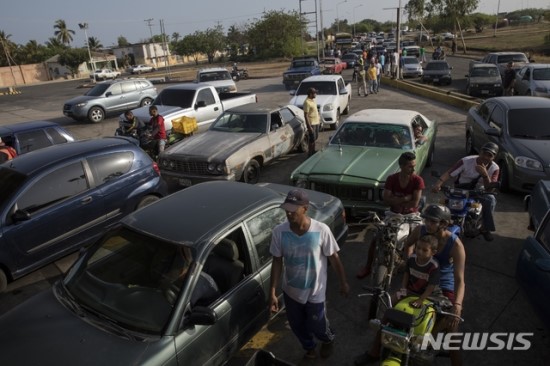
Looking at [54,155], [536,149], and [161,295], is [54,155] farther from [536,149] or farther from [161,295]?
[536,149]

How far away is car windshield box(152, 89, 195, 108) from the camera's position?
12.8 m

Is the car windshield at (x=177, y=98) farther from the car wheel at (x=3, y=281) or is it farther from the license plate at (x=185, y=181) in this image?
the car wheel at (x=3, y=281)

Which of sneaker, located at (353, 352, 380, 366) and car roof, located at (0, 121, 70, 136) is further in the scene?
car roof, located at (0, 121, 70, 136)

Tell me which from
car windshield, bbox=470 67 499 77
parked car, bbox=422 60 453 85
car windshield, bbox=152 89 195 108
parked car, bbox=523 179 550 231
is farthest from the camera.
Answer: parked car, bbox=422 60 453 85

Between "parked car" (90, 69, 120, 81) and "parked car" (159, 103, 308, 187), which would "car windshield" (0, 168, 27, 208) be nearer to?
"parked car" (159, 103, 308, 187)

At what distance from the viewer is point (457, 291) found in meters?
3.44

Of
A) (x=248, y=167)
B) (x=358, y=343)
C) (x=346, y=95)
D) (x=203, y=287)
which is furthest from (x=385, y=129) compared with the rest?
(x=346, y=95)

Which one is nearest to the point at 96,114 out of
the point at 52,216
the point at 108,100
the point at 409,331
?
the point at 108,100

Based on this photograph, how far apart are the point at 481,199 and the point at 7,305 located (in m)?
6.68

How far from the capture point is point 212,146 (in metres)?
8.46

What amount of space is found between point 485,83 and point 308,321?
18.4 m

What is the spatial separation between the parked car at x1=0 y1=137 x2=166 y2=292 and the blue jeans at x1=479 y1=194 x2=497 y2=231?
5.33 metres

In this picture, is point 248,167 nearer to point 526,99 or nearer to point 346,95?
point 526,99

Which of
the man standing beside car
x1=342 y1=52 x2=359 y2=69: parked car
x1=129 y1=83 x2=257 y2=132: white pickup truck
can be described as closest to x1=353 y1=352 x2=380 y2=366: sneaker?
x1=129 y1=83 x2=257 y2=132: white pickup truck
